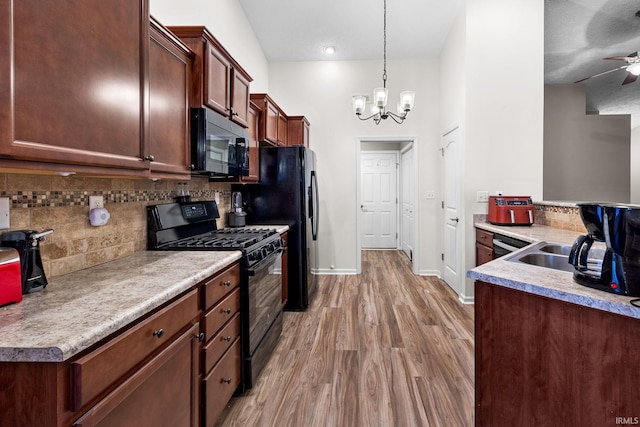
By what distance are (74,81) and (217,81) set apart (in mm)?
1155

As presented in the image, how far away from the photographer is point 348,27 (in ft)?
12.9

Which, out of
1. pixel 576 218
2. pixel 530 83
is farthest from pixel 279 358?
pixel 530 83

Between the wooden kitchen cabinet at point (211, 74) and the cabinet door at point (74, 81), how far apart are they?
1.72 feet

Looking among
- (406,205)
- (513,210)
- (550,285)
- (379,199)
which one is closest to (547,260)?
(550,285)

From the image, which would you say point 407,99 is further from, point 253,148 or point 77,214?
point 77,214

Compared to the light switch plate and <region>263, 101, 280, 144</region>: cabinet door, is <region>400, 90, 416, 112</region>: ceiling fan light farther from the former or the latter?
the light switch plate

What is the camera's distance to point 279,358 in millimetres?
2400

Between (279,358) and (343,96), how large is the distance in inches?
150

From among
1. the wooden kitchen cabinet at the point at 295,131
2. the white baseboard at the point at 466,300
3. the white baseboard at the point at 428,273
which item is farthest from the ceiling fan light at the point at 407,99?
the white baseboard at the point at 428,273

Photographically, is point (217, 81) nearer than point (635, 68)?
Yes

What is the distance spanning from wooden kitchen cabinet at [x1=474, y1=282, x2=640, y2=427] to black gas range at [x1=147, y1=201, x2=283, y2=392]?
1269 millimetres

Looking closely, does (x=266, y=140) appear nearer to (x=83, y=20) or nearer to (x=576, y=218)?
(x=83, y=20)

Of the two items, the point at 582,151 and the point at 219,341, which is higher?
the point at 582,151

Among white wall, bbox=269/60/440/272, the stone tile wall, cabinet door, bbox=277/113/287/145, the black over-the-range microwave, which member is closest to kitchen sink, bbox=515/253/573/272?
the stone tile wall
